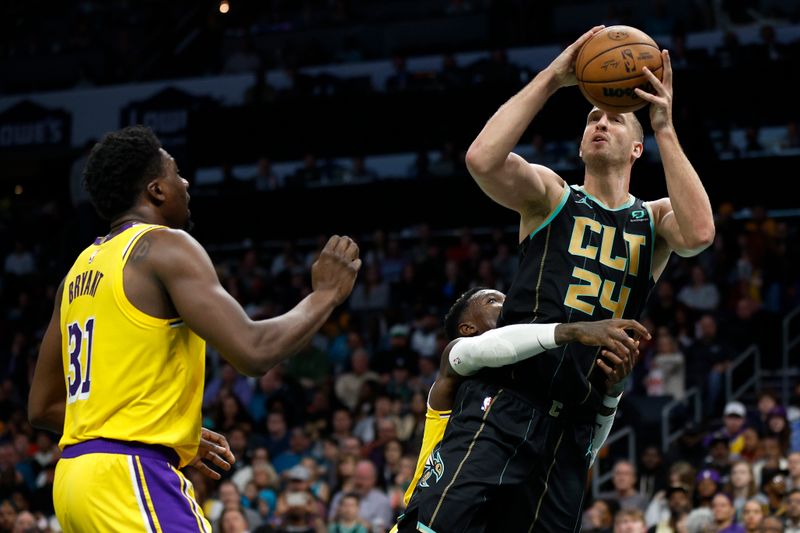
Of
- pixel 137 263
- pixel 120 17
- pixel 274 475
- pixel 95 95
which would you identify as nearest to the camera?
pixel 137 263

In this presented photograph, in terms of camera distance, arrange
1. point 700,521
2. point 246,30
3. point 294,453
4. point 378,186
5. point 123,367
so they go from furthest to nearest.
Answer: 1. point 246,30
2. point 378,186
3. point 294,453
4. point 700,521
5. point 123,367

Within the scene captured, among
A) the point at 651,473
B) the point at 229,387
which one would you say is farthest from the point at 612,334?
the point at 229,387

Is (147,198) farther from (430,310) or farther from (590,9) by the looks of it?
(590,9)

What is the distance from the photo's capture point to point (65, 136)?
23.5 metres

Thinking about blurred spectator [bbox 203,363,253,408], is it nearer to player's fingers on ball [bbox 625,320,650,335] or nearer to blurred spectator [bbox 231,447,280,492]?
blurred spectator [bbox 231,447,280,492]

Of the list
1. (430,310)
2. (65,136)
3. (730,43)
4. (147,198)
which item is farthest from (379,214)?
(147,198)

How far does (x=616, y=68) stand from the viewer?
17.3 ft

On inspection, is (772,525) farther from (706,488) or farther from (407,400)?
(407,400)

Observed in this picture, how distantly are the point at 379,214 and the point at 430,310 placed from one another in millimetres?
2970

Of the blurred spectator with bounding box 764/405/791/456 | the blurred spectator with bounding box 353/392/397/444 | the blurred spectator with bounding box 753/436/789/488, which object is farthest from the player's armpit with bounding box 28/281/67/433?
the blurred spectator with bounding box 353/392/397/444

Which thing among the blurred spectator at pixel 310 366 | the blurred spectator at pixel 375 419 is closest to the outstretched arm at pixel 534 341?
the blurred spectator at pixel 375 419

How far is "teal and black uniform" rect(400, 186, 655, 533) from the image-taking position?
5328 millimetres

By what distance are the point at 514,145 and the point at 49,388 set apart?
6.98 ft

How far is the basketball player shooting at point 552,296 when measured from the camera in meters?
5.25
